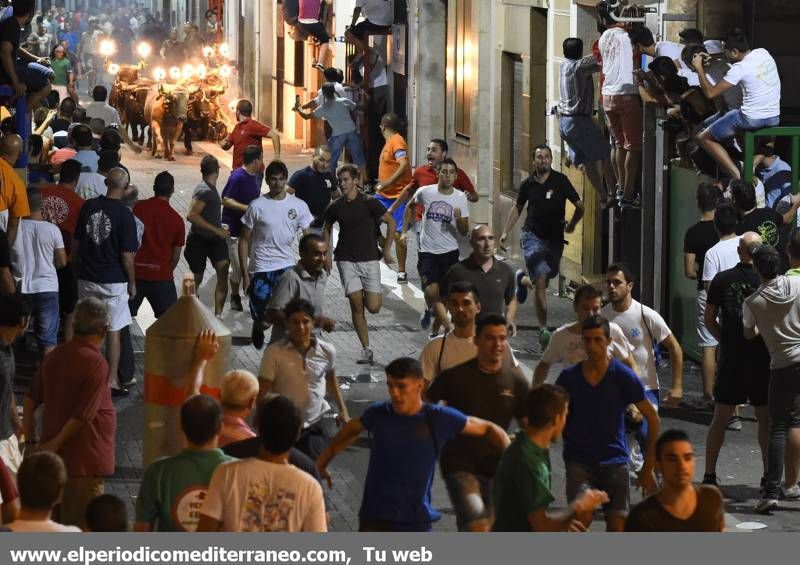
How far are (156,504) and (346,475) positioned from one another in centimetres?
478

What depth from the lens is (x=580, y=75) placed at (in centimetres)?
2019

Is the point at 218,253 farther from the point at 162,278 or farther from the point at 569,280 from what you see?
the point at 569,280

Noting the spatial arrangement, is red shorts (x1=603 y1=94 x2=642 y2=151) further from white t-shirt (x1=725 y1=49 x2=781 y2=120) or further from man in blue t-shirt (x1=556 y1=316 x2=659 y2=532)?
man in blue t-shirt (x1=556 y1=316 x2=659 y2=532)

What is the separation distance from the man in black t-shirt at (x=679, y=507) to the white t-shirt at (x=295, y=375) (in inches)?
126

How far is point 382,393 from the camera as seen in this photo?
15664 mm

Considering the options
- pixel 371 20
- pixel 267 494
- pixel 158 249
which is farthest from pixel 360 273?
pixel 371 20

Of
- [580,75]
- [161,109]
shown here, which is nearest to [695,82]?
[580,75]

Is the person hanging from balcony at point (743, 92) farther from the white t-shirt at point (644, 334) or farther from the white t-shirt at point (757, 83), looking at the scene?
the white t-shirt at point (644, 334)

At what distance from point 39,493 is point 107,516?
0.91ft

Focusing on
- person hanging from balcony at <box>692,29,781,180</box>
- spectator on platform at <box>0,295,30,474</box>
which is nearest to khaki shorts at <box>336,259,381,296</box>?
person hanging from balcony at <box>692,29,781,180</box>

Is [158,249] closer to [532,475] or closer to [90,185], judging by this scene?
[90,185]

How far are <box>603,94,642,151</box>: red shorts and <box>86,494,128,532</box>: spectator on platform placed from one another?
39.1 feet

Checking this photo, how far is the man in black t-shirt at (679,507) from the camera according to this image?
7.85 metres

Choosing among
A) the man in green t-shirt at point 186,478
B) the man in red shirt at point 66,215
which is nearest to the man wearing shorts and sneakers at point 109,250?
the man in red shirt at point 66,215
